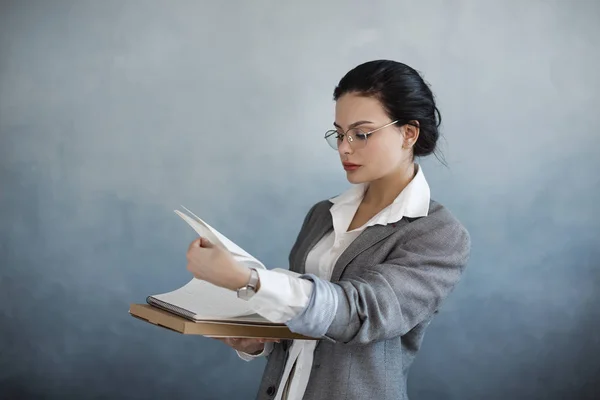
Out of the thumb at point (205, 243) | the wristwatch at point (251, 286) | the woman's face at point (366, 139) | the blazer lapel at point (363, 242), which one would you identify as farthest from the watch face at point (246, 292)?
the woman's face at point (366, 139)

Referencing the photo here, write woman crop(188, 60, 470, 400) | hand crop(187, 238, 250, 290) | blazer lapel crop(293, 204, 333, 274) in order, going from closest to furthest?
hand crop(187, 238, 250, 290)
woman crop(188, 60, 470, 400)
blazer lapel crop(293, 204, 333, 274)

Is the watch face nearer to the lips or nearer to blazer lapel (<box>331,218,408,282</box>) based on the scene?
blazer lapel (<box>331,218,408,282</box>)

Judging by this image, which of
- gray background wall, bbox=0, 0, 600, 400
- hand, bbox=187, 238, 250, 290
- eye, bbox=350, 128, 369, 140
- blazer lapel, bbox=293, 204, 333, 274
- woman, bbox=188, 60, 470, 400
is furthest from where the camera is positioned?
gray background wall, bbox=0, 0, 600, 400

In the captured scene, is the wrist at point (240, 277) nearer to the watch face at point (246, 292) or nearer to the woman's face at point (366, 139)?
the watch face at point (246, 292)

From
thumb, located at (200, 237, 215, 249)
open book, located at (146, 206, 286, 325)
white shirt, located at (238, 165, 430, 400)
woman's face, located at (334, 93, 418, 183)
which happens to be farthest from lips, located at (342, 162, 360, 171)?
thumb, located at (200, 237, 215, 249)

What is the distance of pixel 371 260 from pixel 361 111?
12.8 inches

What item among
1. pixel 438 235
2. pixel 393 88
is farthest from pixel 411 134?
pixel 438 235

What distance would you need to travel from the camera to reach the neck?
1.68 meters

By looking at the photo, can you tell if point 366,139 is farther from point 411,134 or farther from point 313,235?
point 313,235

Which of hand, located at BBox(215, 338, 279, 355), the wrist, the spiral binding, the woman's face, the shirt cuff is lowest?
hand, located at BBox(215, 338, 279, 355)

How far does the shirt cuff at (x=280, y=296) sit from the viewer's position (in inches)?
47.8

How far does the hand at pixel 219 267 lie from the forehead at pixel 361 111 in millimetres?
508

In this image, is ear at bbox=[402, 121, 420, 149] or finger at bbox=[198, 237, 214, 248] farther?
ear at bbox=[402, 121, 420, 149]

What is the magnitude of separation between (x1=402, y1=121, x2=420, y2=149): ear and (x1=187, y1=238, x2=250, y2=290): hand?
0.59 m
